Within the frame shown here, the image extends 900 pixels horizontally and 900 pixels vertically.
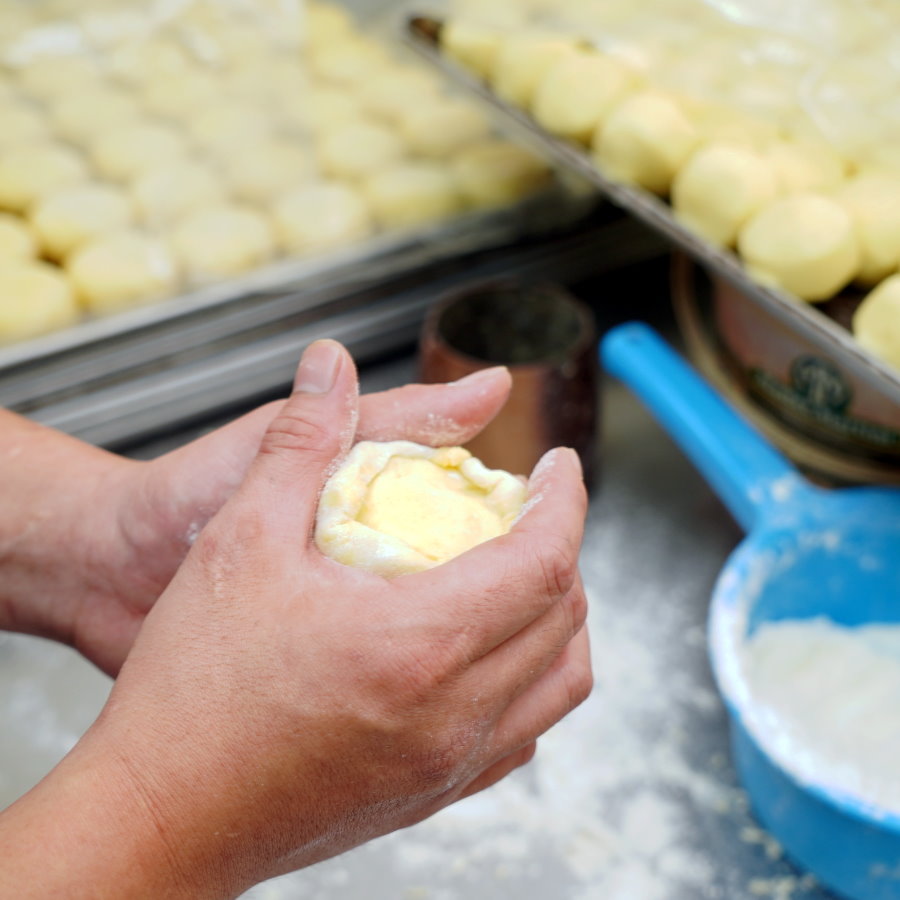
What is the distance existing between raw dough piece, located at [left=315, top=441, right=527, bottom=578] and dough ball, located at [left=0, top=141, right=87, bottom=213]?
39.2 inches

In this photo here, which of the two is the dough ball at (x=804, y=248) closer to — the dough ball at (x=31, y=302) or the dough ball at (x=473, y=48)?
the dough ball at (x=473, y=48)

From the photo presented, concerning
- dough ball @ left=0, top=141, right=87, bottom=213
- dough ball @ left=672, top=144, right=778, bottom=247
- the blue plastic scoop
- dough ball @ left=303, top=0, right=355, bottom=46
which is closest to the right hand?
the blue plastic scoop

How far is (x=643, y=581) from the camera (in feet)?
4.59

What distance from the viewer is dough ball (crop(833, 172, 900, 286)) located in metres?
1.18

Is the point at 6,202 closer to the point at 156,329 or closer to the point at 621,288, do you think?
the point at 156,329

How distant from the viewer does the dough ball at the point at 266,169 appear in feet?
5.12

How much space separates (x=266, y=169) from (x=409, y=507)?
101 cm

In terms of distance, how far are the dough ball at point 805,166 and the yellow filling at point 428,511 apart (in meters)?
0.79

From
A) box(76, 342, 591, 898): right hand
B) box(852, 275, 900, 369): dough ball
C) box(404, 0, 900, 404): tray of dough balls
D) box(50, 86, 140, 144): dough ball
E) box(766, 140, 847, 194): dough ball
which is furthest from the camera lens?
box(50, 86, 140, 144): dough ball

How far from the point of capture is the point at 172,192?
152 cm

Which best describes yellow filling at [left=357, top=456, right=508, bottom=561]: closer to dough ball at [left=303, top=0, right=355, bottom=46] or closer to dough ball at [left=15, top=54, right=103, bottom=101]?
dough ball at [left=15, top=54, right=103, bottom=101]

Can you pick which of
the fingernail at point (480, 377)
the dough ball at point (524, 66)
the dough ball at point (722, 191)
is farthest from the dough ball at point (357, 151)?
the fingernail at point (480, 377)

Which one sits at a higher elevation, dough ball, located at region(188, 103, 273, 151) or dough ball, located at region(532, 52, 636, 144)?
dough ball, located at region(532, 52, 636, 144)

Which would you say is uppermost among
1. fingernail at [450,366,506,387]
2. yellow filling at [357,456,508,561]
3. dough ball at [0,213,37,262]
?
Result: fingernail at [450,366,506,387]
